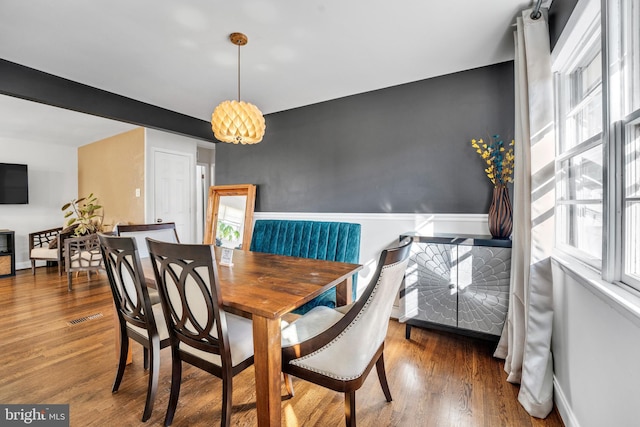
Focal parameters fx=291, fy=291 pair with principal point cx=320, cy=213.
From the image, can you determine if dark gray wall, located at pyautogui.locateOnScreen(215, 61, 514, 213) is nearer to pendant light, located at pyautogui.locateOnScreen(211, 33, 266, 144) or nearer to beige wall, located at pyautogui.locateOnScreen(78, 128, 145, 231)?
pendant light, located at pyautogui.locateOnScreen(211, 33, 266, 144)

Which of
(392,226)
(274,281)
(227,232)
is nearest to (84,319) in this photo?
(227,232)

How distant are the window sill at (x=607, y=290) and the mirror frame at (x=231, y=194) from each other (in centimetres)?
319

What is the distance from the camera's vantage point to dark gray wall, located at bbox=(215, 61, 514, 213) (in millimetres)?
2559

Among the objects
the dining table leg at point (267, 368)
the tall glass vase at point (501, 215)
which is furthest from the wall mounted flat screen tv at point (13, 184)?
the tall glass vase at point (501, 215)

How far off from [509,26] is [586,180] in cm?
120

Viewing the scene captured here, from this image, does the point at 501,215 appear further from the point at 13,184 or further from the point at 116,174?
the point at 13,184

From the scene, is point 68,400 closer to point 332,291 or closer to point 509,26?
point 332,291

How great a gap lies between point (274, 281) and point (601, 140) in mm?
1624

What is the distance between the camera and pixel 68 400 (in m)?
1.69

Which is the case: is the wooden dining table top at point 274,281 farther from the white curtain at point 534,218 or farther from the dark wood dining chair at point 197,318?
the white curtain at point 534,218

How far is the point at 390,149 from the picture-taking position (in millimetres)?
2963

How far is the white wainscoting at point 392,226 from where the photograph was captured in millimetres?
2572

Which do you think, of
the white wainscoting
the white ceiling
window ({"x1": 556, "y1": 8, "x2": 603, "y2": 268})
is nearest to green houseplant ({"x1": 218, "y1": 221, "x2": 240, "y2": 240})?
the white wainscoting

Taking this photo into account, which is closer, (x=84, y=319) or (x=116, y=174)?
(x=84, y=319)
